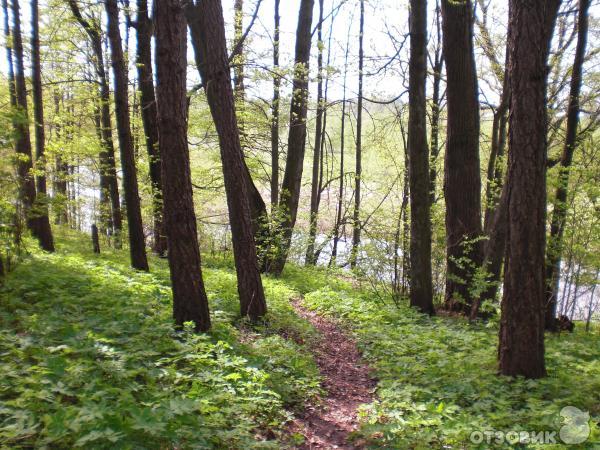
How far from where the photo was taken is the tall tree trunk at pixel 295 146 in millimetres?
10984

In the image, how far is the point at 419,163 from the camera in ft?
26.2

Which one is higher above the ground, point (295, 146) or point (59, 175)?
point (295, 146)

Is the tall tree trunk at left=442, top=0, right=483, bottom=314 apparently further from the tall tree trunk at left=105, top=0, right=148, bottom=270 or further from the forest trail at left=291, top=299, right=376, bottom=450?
the tall tree trunk at left=105, top=0, right=148, bottom=270

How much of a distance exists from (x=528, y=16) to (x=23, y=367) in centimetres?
550

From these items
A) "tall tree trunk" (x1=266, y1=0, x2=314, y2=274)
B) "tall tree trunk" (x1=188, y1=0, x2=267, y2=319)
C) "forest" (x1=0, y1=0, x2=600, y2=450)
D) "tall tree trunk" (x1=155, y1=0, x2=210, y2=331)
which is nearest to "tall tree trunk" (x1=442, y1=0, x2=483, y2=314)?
"forest" (x1=0, y1=0, x2=600, y2=450)

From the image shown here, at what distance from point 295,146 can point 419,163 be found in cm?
435

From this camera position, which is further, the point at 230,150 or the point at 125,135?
the point at 125,135

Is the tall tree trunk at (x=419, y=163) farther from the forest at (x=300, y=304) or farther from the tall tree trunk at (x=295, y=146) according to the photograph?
the tall tree trunk at (x=295, y=146)

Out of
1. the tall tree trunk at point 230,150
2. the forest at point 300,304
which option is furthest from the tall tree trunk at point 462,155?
the tall tree trunk at point 230,150

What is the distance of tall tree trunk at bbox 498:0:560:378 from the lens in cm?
405

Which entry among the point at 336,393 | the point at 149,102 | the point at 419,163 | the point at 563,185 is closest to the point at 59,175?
the point at 149,102

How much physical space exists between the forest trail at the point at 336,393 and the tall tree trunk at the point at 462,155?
3.13 m

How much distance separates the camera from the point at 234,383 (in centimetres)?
395

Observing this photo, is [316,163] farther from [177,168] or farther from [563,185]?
[177,168]
